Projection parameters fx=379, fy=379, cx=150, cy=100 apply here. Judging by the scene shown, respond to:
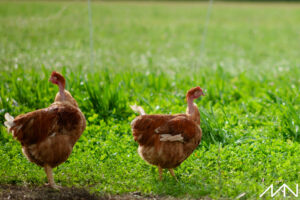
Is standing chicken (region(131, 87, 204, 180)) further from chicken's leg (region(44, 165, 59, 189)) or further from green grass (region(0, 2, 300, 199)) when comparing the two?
chicken's leg (region(44, 165, 59, 189))

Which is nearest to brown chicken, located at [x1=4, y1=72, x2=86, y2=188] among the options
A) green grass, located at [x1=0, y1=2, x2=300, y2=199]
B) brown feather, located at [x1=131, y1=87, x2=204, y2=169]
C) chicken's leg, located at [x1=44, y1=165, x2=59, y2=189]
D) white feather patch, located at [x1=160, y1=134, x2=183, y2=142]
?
chicken's leg, located at [x1=44, y1=165, x2=59, y2=189]

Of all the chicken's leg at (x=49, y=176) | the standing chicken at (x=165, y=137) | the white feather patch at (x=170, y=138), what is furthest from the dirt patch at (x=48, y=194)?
the white feather patch at (x=170, y=138)

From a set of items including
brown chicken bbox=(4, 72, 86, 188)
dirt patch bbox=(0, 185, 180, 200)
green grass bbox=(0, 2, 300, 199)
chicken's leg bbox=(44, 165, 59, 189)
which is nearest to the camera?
dirt patch bbox=(0, 185, 180, 200)

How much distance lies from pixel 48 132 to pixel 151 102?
2710 mm

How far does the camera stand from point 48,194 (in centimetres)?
353

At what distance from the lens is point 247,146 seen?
14.8 ft

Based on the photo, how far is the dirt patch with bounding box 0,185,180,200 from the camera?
3.48 meters

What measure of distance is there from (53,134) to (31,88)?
279 cm

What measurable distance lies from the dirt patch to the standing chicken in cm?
39

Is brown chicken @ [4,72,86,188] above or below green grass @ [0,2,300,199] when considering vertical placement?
above

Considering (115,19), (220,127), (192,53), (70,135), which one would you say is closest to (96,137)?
(70,135)

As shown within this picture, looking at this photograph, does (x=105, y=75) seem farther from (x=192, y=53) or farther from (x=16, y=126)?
(x=192, y=53)

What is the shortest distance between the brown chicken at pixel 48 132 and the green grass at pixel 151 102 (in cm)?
40

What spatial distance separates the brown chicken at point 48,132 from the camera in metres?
3.58
